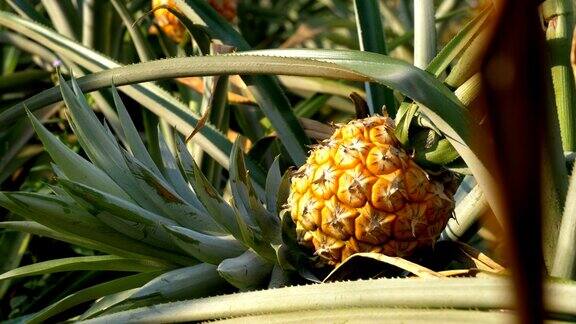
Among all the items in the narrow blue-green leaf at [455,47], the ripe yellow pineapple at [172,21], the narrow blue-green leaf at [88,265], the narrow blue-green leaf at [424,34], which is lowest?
the narrow blue-green leaf at [88,265]

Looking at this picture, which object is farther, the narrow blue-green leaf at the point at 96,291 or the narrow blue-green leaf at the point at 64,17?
the narrow blue-green leaf at the point at 64,17

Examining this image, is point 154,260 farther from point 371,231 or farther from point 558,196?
point 558,196

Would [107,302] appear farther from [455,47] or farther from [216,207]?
[455,47]

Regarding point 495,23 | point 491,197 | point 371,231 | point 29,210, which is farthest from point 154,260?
point 495,23

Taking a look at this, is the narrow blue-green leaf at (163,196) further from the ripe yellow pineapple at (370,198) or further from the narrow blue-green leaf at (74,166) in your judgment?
the ripe yellow pineapple at (370,198)

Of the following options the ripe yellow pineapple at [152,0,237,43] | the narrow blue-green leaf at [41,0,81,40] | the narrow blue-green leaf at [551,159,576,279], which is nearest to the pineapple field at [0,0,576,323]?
the narrow blue-green leaf at [551,159,576,279]

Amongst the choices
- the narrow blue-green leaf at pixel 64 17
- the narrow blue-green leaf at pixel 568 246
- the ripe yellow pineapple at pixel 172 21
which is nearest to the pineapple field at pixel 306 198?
the narrow blue-green leaf at pixel 568 246

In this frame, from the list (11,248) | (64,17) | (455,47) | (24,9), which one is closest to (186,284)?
(455,47)
